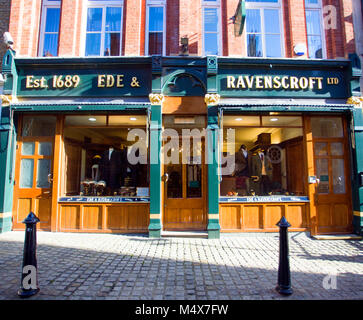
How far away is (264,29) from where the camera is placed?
7.78m

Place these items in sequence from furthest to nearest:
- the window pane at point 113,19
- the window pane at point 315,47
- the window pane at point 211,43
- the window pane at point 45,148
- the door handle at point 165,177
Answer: the window pane at point 113,19 → the window pane at point 315,47 → the window pane at point 211,43 → the window pane at point 45,148 → the door handle at point 165,177

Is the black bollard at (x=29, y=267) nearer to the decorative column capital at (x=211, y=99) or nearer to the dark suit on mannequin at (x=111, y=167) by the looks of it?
the dark suit on mannequin at (x=111, y=167)

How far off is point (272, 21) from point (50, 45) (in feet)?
24.1

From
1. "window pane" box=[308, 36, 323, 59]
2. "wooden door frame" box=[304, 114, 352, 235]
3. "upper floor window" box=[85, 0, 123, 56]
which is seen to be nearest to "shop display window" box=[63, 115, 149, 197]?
"upper floor window" box=[85, 0, 123, 56]

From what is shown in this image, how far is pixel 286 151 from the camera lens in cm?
731

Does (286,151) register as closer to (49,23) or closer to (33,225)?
(33,225)

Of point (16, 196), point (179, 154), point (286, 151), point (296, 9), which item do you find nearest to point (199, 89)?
point (179, 154)

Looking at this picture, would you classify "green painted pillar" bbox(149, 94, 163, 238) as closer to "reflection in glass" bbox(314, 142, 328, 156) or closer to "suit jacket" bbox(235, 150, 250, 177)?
"suit jacket" bbox(235, 150, 250, 177)

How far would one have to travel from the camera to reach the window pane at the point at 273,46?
7.55m

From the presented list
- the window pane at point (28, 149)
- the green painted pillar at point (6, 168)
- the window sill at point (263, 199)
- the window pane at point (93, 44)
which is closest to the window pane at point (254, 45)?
the window sill at point (263, 199)

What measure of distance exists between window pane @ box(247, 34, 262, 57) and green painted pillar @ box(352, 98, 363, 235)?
128 inches

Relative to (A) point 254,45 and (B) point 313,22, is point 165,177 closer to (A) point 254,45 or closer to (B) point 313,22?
(A) point 254,45

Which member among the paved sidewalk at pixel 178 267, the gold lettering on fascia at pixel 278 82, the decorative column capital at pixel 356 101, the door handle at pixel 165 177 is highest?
the gold lettering on fascia at pixel 278 82

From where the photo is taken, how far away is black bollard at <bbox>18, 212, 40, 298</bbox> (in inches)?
128
